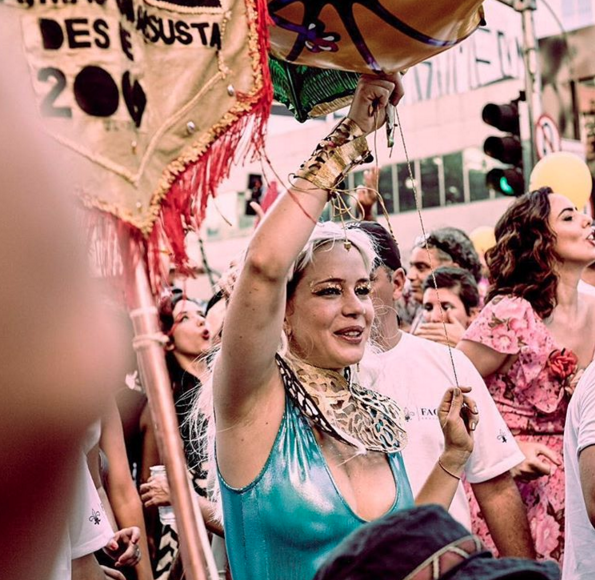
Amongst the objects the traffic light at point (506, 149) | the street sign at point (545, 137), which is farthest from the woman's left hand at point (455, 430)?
the street sign at point (545, 137)

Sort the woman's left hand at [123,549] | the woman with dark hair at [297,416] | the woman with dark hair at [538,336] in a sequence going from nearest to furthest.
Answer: the woman with dark hair at [297,416] → the woman's left hand at [123,549] → the woman with dark hair at [538,336]

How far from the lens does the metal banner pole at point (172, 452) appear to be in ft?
4.08

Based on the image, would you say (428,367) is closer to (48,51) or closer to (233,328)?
(233,328)

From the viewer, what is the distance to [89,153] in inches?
54.0

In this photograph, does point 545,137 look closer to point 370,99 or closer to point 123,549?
point 123,549

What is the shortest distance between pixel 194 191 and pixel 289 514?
3.04 feet

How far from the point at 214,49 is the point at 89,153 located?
38cm

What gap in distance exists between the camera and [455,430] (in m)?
2.81

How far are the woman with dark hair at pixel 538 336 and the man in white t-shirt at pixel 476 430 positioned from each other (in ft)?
1.19

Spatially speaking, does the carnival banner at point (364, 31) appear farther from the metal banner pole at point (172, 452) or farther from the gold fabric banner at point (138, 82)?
the metal banner pole at point (172, 452)

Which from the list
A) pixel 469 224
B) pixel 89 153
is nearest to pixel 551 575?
pixel 89 153

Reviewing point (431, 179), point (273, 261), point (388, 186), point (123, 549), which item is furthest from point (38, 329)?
point (388, 186)

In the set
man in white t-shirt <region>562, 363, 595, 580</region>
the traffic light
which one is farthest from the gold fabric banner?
the traffic light

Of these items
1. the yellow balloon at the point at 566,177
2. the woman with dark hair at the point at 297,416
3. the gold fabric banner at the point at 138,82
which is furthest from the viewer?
the yellow balloon at the point at 566,177
